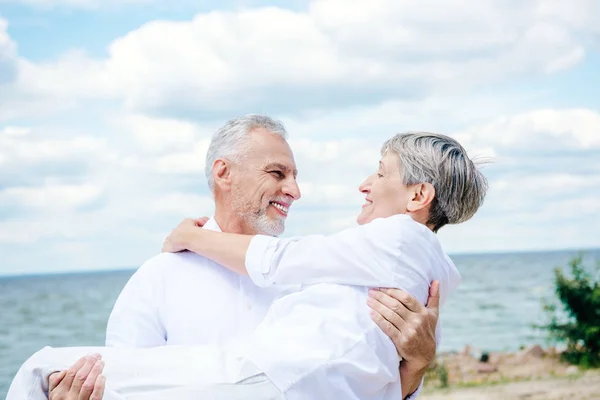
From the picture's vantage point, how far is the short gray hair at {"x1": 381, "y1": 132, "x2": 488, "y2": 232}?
3119 millimetres

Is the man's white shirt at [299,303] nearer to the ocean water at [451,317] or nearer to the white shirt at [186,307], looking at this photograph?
the white shirt at [186,307]

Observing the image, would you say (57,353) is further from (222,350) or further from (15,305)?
(15,305)

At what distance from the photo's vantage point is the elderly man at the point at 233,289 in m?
2.86

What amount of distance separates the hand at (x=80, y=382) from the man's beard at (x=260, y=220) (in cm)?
113

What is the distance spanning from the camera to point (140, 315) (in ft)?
10.9

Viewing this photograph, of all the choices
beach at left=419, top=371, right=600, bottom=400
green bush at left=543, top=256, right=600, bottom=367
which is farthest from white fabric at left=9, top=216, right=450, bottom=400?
green bush at left=543, top=256, right=600, bottom=367

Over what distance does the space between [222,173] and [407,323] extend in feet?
4.19

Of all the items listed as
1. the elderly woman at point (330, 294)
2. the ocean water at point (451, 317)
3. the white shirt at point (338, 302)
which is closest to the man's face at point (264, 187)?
the elderly woman at point (330, 294)

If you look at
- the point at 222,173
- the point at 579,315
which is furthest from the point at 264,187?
the point at 579,315

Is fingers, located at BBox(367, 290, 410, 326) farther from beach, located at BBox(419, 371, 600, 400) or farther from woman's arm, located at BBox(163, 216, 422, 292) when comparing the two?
beach, located at BBox(419, 371, 600, 400)

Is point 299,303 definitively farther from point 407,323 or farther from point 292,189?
point 292,189

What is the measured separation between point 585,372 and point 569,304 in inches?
38.3

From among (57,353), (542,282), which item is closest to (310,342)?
(57,353)

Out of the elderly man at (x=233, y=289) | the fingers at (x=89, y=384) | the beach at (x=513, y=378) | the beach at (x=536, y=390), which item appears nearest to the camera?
the fingers at (x=89, y=384)
